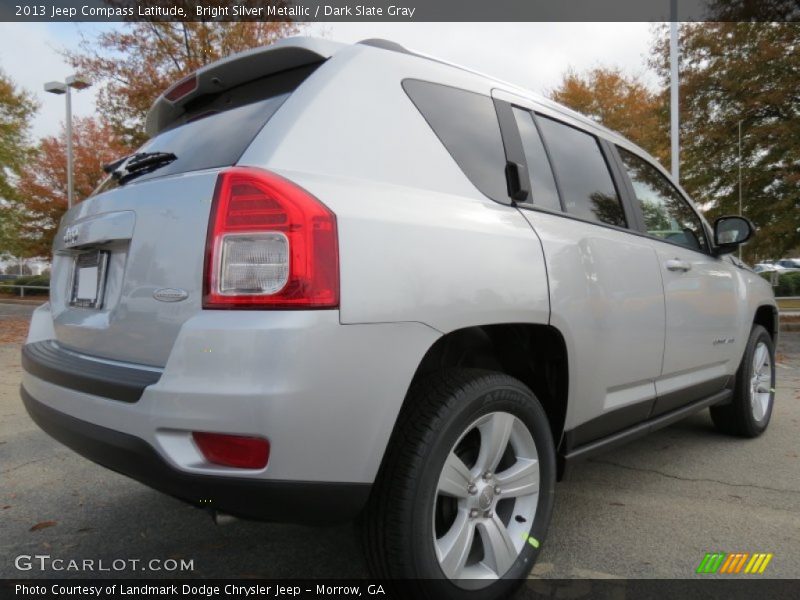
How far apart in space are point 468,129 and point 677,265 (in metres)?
1.52

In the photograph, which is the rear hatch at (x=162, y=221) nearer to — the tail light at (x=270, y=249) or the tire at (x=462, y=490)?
the tail light at (x=270, y=249)

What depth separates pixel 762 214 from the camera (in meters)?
12.4

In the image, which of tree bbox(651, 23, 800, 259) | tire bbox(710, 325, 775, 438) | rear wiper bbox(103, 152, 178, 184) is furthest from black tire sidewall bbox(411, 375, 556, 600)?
tree bbox(651, 23, 800, 259)

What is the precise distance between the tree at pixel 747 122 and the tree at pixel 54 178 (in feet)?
62.0

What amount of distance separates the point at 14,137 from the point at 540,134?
22.3 metres

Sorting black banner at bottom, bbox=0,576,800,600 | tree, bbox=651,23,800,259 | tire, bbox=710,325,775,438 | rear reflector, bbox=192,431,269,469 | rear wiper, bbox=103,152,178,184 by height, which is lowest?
black banner at bottom, bbox=0,576,800,600

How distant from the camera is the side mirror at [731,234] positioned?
3648 millimetres

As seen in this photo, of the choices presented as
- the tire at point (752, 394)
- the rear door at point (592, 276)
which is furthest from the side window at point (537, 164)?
the tire at point (752, 394)

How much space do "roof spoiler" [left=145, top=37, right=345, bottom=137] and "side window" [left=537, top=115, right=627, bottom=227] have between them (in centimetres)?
114

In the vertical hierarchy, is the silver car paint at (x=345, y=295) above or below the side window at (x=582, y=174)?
below

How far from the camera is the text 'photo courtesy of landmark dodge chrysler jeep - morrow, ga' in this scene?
1591 mm

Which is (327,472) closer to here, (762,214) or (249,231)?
(249,231)

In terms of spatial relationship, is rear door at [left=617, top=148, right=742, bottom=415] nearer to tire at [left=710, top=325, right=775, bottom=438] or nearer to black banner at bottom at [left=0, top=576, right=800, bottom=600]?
tire at [left=710, top=325, right=775, bottom=438]

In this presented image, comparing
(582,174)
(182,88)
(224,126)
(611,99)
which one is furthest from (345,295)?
(611,99)
